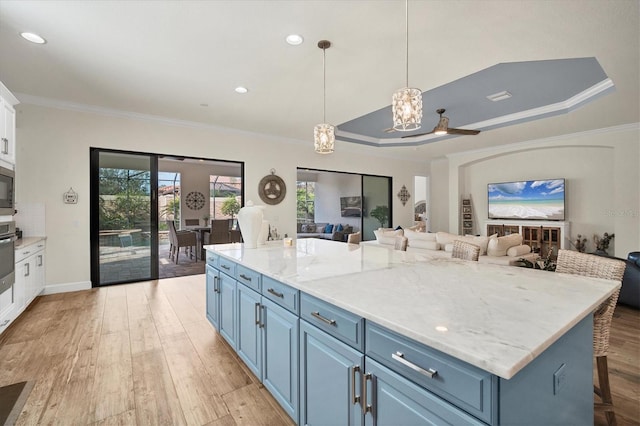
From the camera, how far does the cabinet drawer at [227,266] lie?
2.39m

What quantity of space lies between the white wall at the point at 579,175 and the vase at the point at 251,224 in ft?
21.1

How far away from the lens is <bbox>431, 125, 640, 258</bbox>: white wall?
5.34 meters

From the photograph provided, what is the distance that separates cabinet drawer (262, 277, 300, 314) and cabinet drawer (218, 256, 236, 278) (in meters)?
0.57

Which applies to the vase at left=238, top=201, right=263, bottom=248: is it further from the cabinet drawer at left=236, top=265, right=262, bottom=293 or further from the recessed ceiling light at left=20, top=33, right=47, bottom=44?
the recessed ceiling light at left=20, top=33, right=47, bottom=44

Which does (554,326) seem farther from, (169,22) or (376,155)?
(376,155)

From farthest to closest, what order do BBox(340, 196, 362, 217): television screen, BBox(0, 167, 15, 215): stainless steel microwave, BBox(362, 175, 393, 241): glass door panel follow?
BBox(340, 196, 362, 217): television screen, BBox(362, 175, 393, 241): glass door panel, BBox(0, 167, 15, 215): stainless steel microwave

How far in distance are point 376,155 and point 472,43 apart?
525cm

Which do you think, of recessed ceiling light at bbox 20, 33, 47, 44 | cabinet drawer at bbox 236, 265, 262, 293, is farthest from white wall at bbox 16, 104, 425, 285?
cabinet drawer at bbox 236, 265, 262, 293

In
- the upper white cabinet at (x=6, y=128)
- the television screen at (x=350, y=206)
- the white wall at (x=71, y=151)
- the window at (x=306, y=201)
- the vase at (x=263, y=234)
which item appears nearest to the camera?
the upper white cabinet at (x=6, y=128)

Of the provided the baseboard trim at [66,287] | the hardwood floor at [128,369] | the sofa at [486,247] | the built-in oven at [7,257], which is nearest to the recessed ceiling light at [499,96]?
the sofa at [486,247]

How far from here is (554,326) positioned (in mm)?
976

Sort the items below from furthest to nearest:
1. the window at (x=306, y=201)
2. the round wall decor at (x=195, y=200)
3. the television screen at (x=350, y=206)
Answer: the window at (x=306, y=201), the television screen at (x=350, y=206), the round wall decor at (x=195, y=200)

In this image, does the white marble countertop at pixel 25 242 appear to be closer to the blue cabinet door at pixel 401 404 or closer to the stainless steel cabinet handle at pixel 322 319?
the stainless steel cabinet handle at pixel 322 319

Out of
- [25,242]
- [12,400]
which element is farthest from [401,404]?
[25,242]
